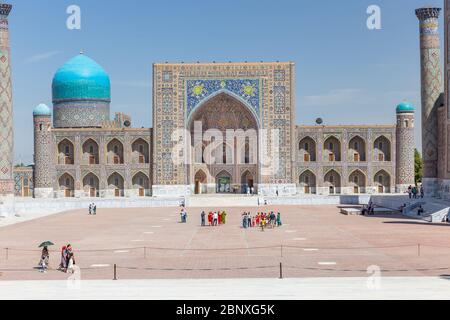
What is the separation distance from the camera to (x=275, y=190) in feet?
174

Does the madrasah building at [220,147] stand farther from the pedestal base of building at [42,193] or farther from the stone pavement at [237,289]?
the stone pavement at [237,289]

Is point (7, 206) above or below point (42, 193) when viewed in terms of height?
below

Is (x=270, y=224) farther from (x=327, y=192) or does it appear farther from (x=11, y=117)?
(x=327, y=192)

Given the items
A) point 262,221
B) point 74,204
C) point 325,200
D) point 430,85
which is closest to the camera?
point 262,221

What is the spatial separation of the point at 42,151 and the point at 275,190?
19.4 meters

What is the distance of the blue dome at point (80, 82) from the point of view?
5906 cm

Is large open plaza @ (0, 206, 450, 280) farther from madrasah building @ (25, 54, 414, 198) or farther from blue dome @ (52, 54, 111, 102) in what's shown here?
blue dome @ (52, 54, 111, 102)

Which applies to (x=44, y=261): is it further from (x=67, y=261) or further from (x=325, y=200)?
(x=325, y=200)

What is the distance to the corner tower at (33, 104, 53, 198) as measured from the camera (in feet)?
175

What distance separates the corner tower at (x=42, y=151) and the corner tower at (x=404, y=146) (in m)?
29.1

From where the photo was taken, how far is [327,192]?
5597 centimetres

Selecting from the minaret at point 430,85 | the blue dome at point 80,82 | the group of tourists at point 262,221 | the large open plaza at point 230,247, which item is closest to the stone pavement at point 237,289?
the large open plaza at point 230,247

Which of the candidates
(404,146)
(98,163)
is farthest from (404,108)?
(98,163)

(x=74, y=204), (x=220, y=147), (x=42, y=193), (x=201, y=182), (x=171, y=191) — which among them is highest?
(x=220, y=147)
